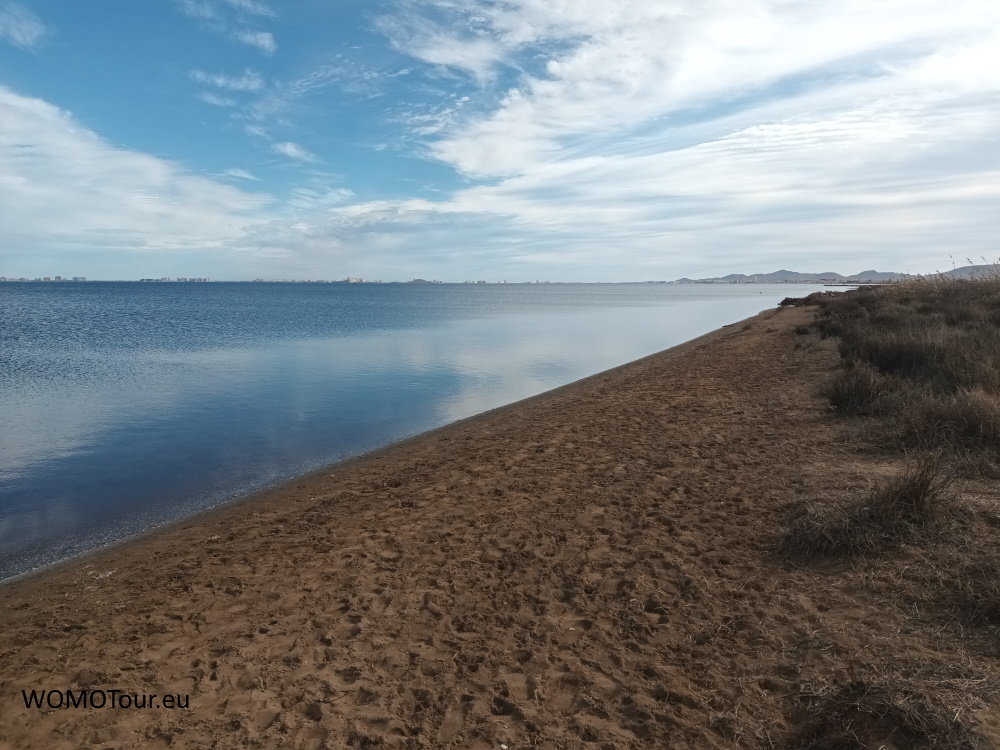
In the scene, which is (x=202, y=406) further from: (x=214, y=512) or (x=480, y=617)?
(x=480, y=617)

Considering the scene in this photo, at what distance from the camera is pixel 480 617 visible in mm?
4457

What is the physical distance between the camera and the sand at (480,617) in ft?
10.9

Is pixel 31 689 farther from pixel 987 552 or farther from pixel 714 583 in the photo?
pixel 987 552

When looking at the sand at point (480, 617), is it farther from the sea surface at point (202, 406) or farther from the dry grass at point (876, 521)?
the sea surface at point (202, 406)

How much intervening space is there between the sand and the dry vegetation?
0.14m

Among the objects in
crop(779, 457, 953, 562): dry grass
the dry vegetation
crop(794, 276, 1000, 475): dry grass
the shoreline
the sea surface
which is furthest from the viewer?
the sea surface

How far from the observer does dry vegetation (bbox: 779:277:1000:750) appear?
2.82 m

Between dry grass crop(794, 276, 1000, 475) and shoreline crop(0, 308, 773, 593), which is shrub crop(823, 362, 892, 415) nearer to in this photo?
dry grass crop(794, 276, 1000, 475)

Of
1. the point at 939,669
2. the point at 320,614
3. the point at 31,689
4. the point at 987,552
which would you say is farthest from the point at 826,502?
the point at 31,689

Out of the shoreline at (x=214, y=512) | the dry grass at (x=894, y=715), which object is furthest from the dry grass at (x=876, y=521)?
the shoreline at (x=214, y=512)

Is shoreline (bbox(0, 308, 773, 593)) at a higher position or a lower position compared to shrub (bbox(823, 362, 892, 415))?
lower

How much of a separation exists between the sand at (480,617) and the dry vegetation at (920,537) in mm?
145

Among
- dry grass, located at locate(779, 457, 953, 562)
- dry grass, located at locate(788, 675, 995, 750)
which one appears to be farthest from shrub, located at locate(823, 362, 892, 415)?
dry grass, located at locate(788, 675, 995, 750)

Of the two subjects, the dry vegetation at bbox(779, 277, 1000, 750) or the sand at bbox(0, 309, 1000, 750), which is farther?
the sand at bbox(0, 309, 1000, 750)
